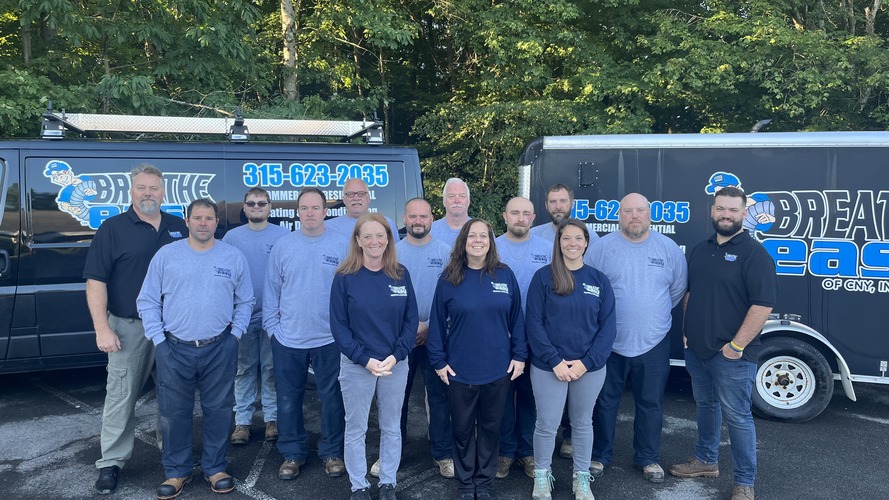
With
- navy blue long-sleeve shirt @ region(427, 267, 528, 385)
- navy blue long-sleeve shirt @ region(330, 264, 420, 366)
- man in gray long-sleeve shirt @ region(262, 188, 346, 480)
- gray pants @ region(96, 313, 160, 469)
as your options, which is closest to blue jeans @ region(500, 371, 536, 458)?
navy blue long-sleeve shirt @ region(427, 267, 528, 385)

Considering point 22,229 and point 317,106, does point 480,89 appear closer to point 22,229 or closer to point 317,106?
point 317,106

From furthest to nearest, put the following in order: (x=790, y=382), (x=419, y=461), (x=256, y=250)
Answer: (x=790, y=382), (x=256, y=250), (x=419, y=461)

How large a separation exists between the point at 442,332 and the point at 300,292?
3.32 ft

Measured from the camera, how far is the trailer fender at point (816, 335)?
535cm

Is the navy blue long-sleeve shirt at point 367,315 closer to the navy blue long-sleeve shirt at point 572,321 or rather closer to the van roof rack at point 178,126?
the navy blue long-sleeve shirt at point 572,321

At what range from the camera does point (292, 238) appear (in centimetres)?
431

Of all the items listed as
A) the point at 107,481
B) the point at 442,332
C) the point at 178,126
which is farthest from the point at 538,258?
the point at 178,126

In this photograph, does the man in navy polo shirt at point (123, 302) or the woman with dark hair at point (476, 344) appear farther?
the man in navy polo shirt at point (123, 302)

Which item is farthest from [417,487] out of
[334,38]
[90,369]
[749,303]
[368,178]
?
[334,38]

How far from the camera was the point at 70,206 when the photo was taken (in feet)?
17.8

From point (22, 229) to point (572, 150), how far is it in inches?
190

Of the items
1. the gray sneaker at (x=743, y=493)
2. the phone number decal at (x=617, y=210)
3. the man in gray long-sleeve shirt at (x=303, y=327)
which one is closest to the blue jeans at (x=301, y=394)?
the man in gray long-sleeve shirt at (x=303, y=327)

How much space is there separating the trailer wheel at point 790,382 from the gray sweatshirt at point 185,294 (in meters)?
4.46

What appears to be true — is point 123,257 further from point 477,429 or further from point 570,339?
point 570,339
